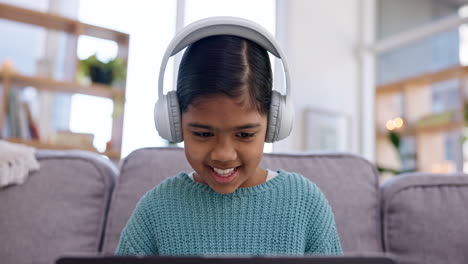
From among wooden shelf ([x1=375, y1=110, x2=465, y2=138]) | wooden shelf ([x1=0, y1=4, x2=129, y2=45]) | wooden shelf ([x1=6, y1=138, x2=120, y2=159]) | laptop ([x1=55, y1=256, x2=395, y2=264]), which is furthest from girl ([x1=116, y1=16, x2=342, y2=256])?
wooden shelf ([x1=375, y1=110, x2=465, y2=138])

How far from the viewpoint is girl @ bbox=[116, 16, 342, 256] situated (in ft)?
2.62

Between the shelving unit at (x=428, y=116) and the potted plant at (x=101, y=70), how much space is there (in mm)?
2268

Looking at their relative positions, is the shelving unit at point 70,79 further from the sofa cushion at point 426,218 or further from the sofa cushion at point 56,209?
the sofa cushion at point 426,218

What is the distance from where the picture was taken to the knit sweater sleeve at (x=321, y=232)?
34.7 inches

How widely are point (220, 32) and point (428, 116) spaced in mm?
3617

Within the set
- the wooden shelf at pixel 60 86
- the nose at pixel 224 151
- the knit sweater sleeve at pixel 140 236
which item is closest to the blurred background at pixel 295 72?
the wooden shelf at pixel 60 86

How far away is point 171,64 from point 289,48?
1081 mm

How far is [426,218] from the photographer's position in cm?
113

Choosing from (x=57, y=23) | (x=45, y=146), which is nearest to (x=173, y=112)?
(x=45, y=146)

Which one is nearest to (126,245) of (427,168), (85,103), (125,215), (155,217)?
(155,217)

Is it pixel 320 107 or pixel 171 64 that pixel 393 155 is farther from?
pixel 171 64

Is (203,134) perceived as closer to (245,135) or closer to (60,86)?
(245,135)

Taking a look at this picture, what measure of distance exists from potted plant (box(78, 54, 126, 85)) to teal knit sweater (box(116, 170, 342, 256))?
2077mm

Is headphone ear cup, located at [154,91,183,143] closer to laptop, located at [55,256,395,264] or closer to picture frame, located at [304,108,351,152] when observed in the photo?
laptop, located at [55,256,395,264]
